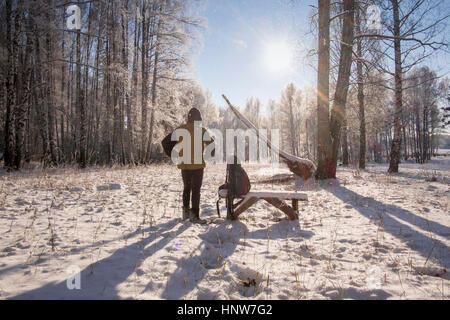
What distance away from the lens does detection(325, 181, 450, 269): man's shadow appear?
2.78m

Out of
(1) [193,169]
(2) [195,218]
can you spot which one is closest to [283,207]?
(2) [195,218]

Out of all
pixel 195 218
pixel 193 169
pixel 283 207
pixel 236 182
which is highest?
pixel 193 169

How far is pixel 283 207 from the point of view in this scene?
417 centimetres

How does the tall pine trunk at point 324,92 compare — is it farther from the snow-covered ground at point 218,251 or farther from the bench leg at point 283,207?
the bench leg at point 283,207

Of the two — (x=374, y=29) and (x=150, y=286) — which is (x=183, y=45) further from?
(x=150, y=286)

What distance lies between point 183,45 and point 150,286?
15.3m

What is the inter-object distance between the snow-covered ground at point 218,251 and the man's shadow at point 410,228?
15 millimetres

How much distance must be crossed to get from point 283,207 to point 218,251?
1.74 meters

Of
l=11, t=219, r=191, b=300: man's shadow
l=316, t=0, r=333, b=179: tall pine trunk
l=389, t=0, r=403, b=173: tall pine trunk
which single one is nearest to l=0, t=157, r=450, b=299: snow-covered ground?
l=11, t=219, r=191, b=300: man's shadow

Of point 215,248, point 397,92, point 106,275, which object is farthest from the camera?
point 397,92

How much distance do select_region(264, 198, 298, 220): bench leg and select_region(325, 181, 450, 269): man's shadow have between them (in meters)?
1.40

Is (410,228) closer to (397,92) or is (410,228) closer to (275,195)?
(275,195)

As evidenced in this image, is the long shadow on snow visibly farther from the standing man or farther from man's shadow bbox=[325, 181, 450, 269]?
man's shadow bbox=[325, 181, 450, 269]

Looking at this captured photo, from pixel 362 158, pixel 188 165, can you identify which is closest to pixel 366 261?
pixel 188 165
